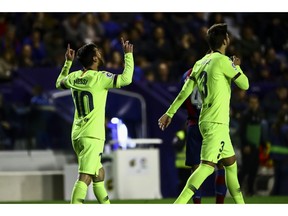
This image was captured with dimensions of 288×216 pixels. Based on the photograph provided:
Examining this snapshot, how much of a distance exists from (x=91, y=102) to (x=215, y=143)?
1380mm

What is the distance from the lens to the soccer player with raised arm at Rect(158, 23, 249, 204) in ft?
37.1

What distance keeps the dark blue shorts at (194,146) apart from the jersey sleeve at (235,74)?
4.13 ft

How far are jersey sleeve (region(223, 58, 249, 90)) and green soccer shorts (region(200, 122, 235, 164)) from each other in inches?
18.7

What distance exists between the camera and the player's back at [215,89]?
1136 centimetres

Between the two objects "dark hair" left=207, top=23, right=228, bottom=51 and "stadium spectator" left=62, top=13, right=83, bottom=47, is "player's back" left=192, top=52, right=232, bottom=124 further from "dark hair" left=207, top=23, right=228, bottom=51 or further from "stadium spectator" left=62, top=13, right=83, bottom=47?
"stadium spectator" left=62, top=13, right=83, bottom=47

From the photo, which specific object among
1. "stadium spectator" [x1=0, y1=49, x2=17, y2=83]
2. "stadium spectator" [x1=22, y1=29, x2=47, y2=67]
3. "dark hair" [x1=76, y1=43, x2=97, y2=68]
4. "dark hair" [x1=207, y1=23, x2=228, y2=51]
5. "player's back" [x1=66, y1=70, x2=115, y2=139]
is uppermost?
"stadium spectator" [x1=22, y1=29, x2=47, y2=67]

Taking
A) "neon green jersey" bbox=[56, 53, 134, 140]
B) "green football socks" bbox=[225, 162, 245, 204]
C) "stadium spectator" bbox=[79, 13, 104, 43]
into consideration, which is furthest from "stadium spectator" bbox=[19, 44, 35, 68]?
"green football socks" bbox=[225, 162, 245, 204]

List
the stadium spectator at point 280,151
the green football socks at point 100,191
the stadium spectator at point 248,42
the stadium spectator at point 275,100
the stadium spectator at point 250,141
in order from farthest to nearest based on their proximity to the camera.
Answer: the stadium spectator at point 248,42, the stadium spectator at point 275,100, the stadium spectator at point 280,151, the stadium spectator at point 250,141, the green football socks at point 100,191

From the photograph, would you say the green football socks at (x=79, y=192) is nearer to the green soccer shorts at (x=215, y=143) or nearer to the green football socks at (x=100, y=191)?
the green football socks at (x=100, y=191)

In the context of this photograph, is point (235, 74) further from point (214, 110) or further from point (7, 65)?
point (7, 65)

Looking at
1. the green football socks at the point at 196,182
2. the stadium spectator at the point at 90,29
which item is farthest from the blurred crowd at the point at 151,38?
the green football socks at the point at 196,182
